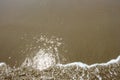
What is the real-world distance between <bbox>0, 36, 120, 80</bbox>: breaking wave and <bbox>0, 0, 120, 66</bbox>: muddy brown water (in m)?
0.11

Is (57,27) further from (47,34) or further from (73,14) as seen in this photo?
(73,14)

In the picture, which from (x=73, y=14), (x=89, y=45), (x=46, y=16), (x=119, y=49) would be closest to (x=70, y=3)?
(x=73, y=14)

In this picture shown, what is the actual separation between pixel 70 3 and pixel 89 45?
1089mm

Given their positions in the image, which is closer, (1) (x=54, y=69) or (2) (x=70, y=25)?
(1) (x=54, y=69)

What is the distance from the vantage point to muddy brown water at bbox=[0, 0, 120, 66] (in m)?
2.82

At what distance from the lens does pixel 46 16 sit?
3.39m

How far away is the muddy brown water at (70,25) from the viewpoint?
111 inches

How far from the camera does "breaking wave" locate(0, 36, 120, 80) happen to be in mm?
2547

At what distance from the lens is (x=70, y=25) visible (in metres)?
3.21

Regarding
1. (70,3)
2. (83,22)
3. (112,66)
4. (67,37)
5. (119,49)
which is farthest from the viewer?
(70,3)

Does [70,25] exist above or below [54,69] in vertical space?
above

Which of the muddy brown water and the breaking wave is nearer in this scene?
the breaking wave

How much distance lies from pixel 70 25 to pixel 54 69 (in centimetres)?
89

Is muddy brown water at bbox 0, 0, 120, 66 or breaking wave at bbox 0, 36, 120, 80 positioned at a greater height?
muddy brown water at bbox 0, 0, 120, 66
